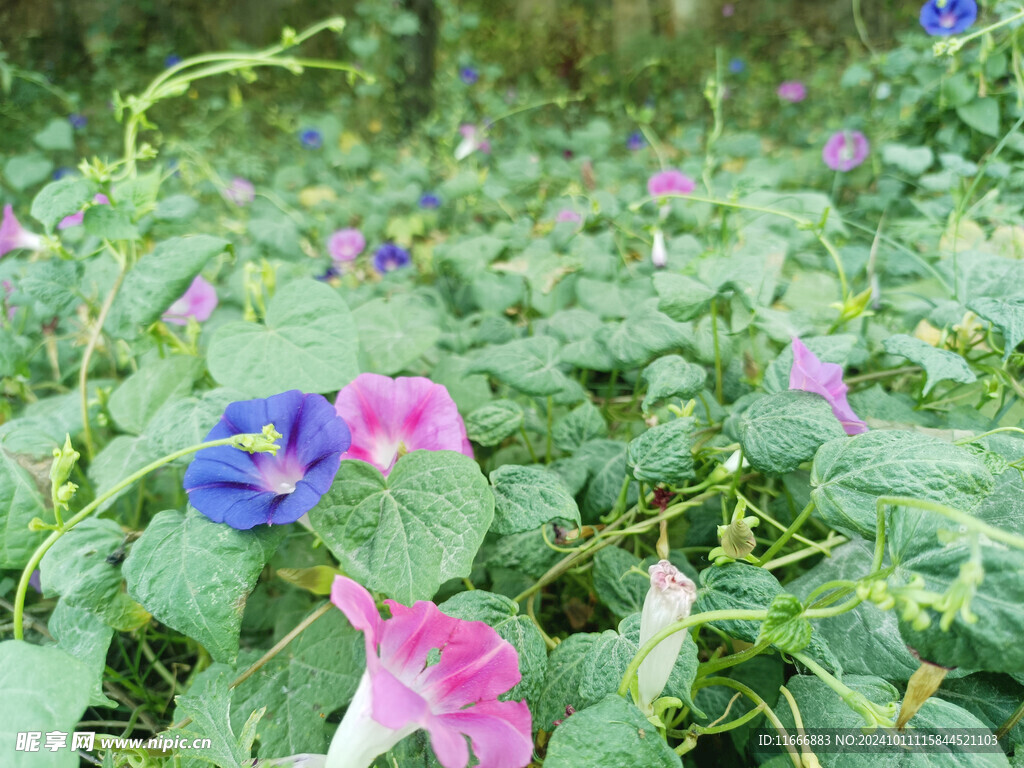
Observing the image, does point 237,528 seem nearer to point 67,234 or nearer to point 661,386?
point 661,386

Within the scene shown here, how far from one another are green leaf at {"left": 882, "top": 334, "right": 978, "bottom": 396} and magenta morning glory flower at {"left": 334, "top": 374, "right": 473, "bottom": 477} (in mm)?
517

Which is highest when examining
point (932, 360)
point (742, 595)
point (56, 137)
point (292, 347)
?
point (56, 137)

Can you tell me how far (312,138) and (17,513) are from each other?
2579mm

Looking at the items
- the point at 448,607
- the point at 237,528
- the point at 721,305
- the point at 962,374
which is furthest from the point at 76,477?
the point at 962,374

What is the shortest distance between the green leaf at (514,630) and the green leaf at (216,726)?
0.20 metres

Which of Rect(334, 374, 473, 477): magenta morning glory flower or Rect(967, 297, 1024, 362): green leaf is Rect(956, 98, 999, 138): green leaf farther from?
Rect(334, 374, 473, 477): magenta morning glory flower

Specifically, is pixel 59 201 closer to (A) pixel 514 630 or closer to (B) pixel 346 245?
(A) pixel 514 630

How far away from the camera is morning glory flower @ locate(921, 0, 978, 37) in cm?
143

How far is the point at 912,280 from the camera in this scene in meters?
1.35

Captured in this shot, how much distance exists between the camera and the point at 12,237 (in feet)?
4.20

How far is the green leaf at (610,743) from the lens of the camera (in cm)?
45

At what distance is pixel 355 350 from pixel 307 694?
37 cm

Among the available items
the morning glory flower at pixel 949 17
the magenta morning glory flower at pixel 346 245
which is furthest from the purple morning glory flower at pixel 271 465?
the morning glory flower at pixel 949 17

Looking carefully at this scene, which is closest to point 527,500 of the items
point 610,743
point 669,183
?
point 610,743
